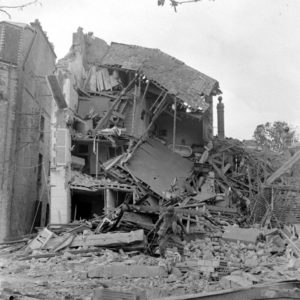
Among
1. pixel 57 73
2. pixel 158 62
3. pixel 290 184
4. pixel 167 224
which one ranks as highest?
pixel 158 62

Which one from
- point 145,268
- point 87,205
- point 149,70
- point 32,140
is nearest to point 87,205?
point 87,205

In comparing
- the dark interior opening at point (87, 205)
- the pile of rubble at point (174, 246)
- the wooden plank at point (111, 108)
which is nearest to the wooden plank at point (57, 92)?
the wooden plank at point (111, 108)

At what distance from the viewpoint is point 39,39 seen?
78.7 feet

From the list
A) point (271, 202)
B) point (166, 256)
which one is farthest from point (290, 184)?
point (166, 256)

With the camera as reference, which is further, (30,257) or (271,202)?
(271,202)

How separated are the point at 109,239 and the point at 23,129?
822 cm

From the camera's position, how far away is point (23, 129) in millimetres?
21500

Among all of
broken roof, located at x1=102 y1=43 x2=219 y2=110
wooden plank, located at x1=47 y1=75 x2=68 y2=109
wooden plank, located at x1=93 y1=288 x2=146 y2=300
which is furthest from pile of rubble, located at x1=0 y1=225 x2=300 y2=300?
broken roof, located at x1=102 y1=43 x2=219 y2=110

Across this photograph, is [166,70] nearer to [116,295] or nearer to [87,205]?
[87,205]

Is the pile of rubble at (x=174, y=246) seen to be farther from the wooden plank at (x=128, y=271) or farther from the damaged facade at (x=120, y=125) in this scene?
the damaged facade at (x=120, y=125)

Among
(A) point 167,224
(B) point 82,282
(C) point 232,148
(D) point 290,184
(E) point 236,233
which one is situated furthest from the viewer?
(C) point 232,148

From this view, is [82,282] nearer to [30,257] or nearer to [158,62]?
[30,257]

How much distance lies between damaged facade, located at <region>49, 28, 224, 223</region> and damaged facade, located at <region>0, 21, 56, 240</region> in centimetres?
165

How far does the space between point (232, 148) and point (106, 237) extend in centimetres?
1199
